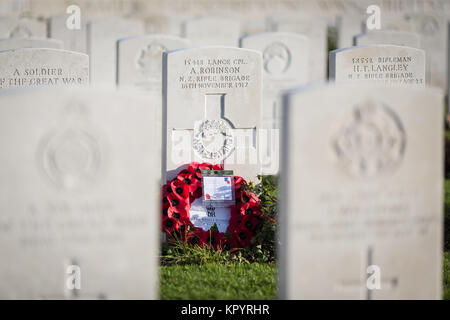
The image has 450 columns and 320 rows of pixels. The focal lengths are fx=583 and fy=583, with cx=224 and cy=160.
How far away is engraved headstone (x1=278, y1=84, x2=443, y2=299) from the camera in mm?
2926

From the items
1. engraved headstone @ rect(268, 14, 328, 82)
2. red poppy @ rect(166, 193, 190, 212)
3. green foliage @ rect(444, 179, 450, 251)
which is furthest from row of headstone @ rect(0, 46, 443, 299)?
engraved headstone @ rect(268, 14, 328, 82)

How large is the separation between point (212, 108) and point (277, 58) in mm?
3635

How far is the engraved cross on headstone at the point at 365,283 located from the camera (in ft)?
10.1

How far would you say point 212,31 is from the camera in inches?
441

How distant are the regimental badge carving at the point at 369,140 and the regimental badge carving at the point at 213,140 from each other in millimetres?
2435

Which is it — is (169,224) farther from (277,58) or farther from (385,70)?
(277,58)

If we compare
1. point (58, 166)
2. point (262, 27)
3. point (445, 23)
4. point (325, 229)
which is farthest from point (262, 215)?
point (262, 27)

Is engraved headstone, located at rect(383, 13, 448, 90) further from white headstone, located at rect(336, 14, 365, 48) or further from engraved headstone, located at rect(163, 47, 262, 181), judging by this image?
engraved headstone, located at rect(163, 47, 262, 181)

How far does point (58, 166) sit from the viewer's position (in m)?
2.92

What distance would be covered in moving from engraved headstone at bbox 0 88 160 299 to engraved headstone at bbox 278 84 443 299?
74 cm

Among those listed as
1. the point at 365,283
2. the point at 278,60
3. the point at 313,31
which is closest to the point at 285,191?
the point at 365,283

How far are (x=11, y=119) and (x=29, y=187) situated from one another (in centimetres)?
35
